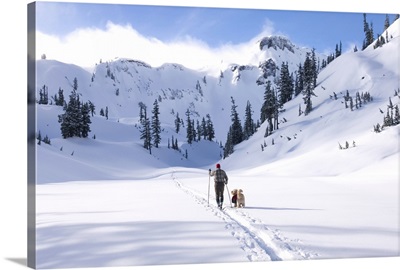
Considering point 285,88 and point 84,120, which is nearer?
point 84,120

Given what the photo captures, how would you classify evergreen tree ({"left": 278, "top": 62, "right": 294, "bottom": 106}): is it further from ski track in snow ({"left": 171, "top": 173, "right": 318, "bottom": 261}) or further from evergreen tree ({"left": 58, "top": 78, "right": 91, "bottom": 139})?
ski track in snow ({"left": 171, "top": 173, "right": 318, "bottom": 261})

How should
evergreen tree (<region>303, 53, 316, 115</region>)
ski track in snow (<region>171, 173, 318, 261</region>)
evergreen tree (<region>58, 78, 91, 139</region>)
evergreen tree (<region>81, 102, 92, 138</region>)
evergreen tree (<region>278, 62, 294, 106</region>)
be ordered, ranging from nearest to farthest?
ski track in snow (<region>171, 173, 318, 261</region>) < evergreen tree (<region>303, 53, 316, 115</region>) < evergreen tree (<region>58, 78, 91, 139</region>) < evergreen tree (<region>81, 102, 92, 138</region>) < evergreen tree (<region>278, 62, 294, 106</region>)

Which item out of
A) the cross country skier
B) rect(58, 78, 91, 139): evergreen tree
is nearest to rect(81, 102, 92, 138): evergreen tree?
rect(58, 78, 91, 139): evergreen tree

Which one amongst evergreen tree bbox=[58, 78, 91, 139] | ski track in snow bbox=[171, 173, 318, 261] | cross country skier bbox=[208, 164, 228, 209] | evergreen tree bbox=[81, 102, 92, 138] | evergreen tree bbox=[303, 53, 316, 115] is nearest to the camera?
ski track in snow bbox=[171, 173, 318, 261]

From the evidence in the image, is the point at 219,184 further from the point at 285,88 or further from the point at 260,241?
the point at 285,88

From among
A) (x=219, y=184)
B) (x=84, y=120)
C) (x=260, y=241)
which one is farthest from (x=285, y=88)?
(x=260, y=241)

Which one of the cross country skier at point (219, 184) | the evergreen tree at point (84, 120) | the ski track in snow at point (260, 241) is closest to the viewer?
the ski track in snow at point (260, 241)

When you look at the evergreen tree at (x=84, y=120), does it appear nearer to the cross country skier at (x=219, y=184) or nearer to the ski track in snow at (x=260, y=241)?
the cross country skier at (x=219, y=184)

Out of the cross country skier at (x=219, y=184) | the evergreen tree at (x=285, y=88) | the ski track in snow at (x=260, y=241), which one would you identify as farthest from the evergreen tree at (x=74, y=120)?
the ski track in snow at (x=260, y=241)

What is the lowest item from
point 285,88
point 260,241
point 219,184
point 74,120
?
point 260,241

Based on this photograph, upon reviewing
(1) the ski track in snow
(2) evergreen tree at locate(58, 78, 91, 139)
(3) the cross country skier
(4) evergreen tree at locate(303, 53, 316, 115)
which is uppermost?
(4) evergreen tree at locate(303, 53, 316, 115)

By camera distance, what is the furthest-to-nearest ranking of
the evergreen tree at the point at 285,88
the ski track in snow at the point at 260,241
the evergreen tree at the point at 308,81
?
1. the evergreen tree at the point at 285,88
2. the evergreen tree at the point at 308,81
3. the ski track in snow at the point at 260,241

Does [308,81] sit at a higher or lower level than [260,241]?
higher

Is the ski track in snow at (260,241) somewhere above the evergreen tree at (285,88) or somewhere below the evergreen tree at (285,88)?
below
